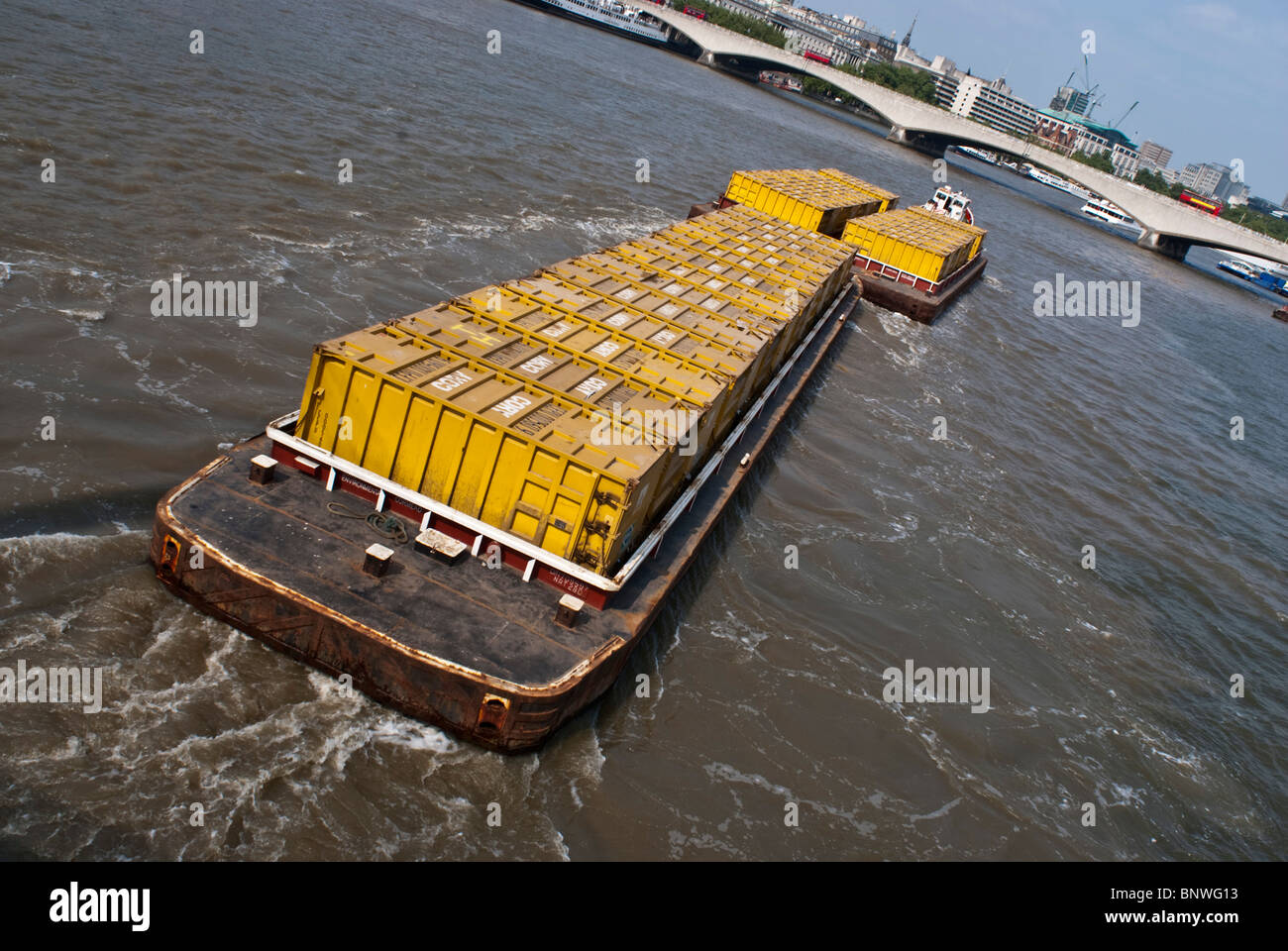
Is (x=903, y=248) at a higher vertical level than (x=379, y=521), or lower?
higher

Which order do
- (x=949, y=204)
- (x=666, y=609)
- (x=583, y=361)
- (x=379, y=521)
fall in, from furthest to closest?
(x=949, y=204), (x=666, y=609), (x=583, y=361), (x=379, y=521)

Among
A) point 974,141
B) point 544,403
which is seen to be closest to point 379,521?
point 544,403

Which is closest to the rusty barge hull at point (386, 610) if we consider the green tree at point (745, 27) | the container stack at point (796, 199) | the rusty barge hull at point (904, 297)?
the rusty barge hull at point (904, 297)

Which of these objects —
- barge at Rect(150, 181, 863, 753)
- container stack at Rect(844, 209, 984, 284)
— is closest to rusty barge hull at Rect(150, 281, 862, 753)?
barge at Rect(150, 181, 863, 753)

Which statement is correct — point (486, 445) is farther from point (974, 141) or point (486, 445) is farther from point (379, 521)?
point (974, 141)

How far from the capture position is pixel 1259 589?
2120cm

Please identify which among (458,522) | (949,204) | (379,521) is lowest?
(379,521)

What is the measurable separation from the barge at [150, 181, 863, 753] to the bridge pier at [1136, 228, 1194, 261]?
9788cm

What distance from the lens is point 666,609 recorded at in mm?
13562

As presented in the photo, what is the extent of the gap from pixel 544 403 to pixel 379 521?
8.66ft

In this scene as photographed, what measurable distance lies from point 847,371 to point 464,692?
65.6ft

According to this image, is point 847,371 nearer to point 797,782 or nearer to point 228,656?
point 797,782

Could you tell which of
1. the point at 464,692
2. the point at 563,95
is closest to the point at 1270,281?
the point at 563,95

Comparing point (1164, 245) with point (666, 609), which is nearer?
point (666, 609)
